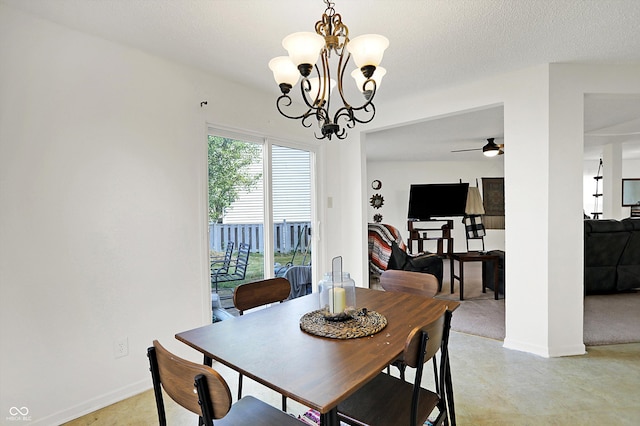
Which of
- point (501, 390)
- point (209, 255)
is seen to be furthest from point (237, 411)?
point (501, 390)

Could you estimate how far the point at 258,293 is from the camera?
2.02 m

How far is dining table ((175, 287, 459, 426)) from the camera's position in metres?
0.98

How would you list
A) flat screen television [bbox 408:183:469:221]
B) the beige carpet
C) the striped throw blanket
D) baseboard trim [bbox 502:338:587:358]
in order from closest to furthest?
baseboard trim [bbox 502:338:587:358] → the beige carpet → the striped throw blanket → flat screen television [bbox 408:183:469:221]

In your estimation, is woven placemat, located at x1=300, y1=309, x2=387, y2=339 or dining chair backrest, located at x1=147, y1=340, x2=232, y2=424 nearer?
dining chair backrest, located at x1=147, y1=340, x2=232, y2=424

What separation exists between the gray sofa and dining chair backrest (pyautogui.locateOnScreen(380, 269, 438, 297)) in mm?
3217

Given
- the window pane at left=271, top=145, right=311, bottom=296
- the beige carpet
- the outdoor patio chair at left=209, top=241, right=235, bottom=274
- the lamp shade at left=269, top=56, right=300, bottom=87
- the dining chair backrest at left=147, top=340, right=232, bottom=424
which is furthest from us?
the window pane at left=271, top=145, right=311, bottom=296

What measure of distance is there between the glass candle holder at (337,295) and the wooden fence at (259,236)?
1.56 meters

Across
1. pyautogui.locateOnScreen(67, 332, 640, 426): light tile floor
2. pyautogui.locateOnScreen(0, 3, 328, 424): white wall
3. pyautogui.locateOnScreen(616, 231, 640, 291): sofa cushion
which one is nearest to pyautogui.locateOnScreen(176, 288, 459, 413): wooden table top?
pyautogui.locateOnScreen(67, 332, 640, 426): light tile floor

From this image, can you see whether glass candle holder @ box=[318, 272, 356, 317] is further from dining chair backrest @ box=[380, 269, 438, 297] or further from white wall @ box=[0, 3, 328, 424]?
white wall @ box=[0, 3, 328, 424]

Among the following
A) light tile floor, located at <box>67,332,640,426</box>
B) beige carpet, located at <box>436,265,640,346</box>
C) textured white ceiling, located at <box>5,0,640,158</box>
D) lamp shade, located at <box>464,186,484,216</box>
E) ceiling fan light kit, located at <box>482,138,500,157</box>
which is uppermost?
textured white ceiling, located at <box>5,0,640,158</box>

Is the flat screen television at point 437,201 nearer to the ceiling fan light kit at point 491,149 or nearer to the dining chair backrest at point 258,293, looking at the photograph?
the ceiling fan light kit at point 491,149

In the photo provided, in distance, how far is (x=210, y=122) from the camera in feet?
8.78

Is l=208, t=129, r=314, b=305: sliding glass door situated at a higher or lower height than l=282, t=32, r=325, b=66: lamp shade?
lower

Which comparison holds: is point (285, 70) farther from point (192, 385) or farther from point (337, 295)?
point (192, 385)
